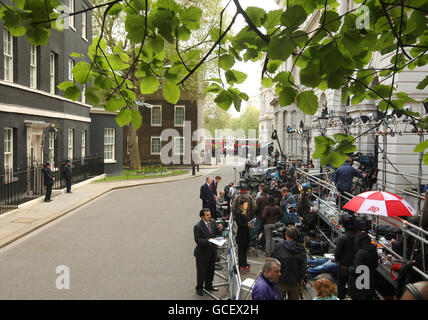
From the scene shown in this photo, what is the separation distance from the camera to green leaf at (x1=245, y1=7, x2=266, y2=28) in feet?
10.5

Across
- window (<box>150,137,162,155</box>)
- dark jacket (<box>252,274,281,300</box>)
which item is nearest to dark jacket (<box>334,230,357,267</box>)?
dark jacket (<box>252,274,281,300</box>)

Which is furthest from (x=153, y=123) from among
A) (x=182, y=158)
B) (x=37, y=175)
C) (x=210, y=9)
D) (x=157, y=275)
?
(x=157, y=275)

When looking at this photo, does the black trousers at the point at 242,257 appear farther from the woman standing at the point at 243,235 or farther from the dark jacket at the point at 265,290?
the dark jacket at the point at 265,290

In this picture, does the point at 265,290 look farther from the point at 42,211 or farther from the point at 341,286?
the point at 42,211

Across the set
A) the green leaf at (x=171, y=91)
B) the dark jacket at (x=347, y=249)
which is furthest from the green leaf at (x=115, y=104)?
the dark jacket at (x=347, y=249)

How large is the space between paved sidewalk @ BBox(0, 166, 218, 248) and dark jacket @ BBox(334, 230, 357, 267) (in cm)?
937

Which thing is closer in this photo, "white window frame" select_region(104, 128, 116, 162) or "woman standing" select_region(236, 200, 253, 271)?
"woman standing" select_region(236, 200, 253, 271)

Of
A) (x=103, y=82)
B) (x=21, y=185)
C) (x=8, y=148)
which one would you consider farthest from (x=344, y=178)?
(x=8, y=148)

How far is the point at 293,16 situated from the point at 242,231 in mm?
7760

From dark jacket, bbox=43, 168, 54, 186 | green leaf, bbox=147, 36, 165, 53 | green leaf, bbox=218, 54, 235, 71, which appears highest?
green leaf, bbox=147, 36, 165, 53

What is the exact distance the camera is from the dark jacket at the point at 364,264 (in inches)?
256

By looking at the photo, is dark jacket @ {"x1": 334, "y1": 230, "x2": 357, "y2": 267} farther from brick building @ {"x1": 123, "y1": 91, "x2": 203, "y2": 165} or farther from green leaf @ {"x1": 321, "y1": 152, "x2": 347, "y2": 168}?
brick building @ {"x1": 123, "y1": 91, "x2": 203, "y2": 165}

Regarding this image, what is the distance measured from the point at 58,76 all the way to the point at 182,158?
24.6 metres
